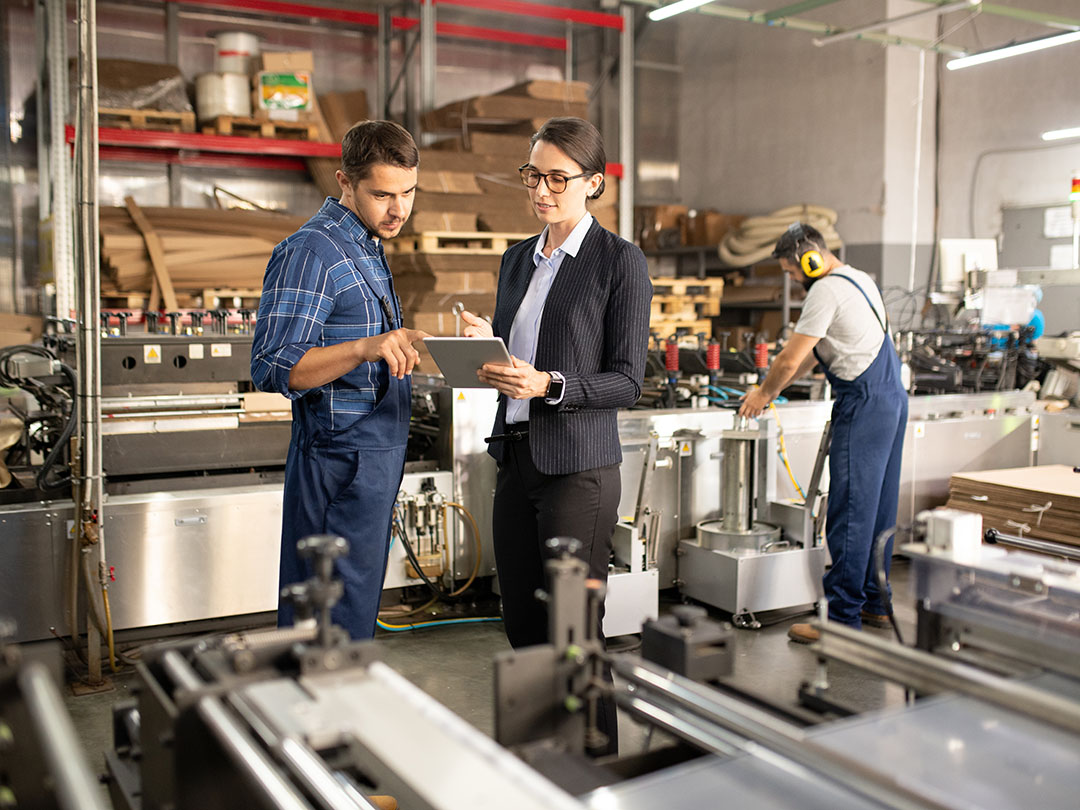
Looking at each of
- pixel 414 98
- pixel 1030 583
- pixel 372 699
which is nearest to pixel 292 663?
pixel 372 699

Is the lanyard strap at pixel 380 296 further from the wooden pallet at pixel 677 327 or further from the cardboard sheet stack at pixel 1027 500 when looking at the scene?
the wooden pallet at pixel 677 327

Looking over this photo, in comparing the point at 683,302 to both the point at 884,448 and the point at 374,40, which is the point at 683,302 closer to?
the point at 374,40

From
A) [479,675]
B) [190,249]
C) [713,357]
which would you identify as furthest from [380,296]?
[190,249]

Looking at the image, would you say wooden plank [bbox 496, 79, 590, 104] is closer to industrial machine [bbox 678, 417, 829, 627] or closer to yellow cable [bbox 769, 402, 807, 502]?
yellow cable [bbox 769, 402, 807, 502]

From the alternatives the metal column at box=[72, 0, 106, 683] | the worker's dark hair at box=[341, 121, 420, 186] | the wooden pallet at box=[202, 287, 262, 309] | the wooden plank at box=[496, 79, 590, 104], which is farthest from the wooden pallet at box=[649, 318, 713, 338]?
the worker's dark hair at box=[341, 121, 420, 186]

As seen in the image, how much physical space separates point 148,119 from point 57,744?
6.16 meters

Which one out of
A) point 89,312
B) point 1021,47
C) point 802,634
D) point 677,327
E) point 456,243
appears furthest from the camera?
point 677,327

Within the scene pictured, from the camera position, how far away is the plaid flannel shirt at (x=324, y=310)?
5.93 ft

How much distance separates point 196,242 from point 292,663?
5148 mm

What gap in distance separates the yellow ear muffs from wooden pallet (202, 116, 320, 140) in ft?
14.2

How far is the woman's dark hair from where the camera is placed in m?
1.90

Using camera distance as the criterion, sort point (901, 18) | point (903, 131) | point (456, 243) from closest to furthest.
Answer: point (901, 18) < point (456, 243) < point (903, 131)

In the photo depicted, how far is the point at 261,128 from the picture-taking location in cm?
647

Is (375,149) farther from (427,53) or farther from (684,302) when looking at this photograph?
(427,53)
